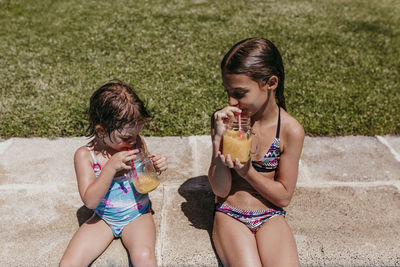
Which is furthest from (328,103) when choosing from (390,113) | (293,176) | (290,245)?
(290,245)

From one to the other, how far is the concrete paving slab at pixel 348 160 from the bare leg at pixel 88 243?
188 centimetres

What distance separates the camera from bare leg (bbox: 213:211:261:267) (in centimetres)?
232

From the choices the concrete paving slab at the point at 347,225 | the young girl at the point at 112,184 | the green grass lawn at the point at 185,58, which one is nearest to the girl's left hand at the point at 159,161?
the young girl at the point at 112,184

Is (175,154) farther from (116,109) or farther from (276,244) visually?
(276,244)

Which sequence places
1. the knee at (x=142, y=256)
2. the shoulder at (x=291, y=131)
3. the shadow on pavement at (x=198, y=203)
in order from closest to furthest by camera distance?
1. the knee at (x=142, y=256)
2. the shoulder at (x=291, y=131)
3. the shadow on pavement at (x=198, y=203)

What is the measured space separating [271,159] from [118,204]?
1111 mm

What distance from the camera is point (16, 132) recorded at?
411 cm

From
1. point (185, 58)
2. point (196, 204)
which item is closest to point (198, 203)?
point (196, 204)

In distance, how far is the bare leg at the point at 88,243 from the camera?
7.92 ft

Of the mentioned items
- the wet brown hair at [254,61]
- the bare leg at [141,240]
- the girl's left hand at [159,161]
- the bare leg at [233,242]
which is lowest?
the bare leg at [141,240]

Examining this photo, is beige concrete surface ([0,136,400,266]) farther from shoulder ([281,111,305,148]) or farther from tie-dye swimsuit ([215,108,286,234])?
shoulder ([281,111,305,148])

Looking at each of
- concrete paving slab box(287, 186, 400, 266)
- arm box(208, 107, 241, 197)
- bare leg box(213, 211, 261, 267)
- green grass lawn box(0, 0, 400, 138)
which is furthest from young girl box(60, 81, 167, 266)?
green grass lawn box(0, 0, 400, 138)

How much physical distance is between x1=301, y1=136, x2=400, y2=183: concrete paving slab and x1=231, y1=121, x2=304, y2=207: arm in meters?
0.95

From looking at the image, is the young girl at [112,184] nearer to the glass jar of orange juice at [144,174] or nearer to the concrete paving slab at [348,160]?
the glass jar of orange juice at [144,174]
